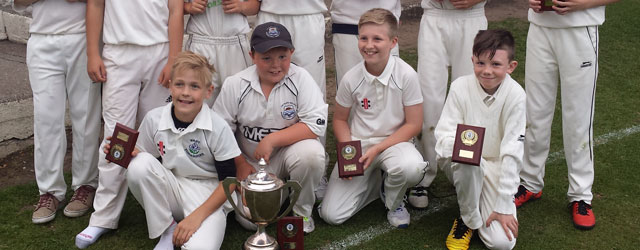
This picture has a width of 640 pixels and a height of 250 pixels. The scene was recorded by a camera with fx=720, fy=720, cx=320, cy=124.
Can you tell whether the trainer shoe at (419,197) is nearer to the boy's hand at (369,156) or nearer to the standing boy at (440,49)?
the standing boy at (440,49)

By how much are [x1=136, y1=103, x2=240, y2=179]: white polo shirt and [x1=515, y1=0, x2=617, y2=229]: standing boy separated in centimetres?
187

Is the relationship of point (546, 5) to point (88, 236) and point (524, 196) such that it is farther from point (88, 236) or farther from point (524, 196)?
point (88, 236)

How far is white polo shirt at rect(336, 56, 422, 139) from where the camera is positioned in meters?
4.41

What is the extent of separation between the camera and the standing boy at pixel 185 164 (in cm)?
382

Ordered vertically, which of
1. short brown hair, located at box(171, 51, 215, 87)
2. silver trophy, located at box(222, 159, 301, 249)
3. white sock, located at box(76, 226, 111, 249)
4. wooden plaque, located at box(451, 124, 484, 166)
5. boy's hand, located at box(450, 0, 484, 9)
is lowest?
white sock, located at box(76, 226, 111, 249)

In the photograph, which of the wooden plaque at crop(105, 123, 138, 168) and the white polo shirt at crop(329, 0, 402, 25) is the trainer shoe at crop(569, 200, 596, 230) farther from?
the wooden plaque at crop(105, 123, 138, 168)

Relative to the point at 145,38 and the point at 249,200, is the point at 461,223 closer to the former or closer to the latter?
the point at 249,200

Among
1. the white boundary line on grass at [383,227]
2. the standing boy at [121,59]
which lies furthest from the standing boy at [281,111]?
the standing boy at [121,59]

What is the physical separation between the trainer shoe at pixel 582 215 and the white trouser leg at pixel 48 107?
10.3 feet

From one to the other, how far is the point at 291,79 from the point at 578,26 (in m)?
1.69

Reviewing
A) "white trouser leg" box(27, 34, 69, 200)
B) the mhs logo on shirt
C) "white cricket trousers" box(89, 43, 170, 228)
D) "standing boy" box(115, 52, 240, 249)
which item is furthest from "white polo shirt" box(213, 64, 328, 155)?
"white trouser leg" box(27, 34, 69, 200)

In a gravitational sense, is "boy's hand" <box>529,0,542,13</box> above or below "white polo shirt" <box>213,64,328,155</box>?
above

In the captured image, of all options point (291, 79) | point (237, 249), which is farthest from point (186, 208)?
point (291, 79)

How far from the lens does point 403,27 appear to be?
9039 mm
